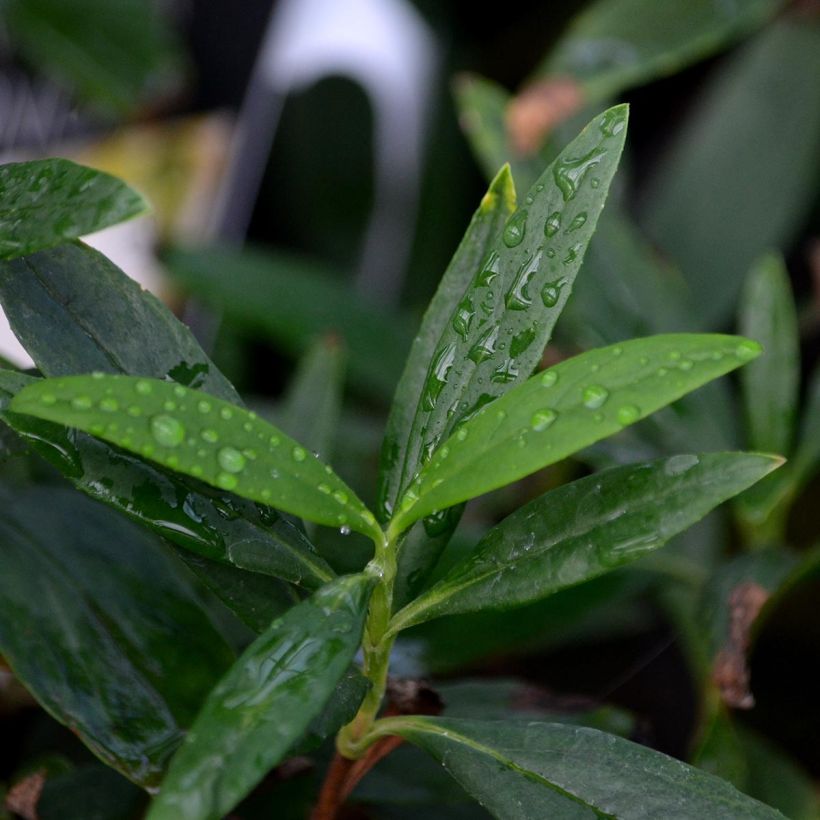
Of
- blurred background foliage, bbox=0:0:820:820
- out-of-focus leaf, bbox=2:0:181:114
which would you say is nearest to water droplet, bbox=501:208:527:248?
blurred background foliage, bbox=0:0:820:820

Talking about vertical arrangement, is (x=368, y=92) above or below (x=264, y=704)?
above

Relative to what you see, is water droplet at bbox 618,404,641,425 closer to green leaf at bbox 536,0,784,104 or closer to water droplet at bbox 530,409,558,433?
water droplet at bbox 530,409,558,433

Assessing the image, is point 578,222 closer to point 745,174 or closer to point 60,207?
point 60,207

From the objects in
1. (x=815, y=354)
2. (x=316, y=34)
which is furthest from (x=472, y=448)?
(x=316, y=34)

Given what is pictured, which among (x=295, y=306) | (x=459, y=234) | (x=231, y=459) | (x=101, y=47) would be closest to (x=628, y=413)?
(x=231, y=459)

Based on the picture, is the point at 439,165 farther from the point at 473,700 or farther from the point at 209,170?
the point at 473,700
